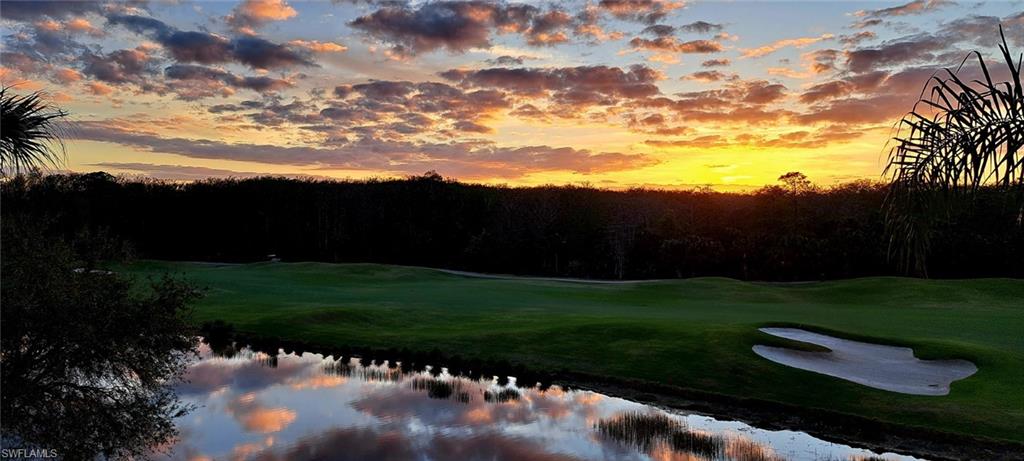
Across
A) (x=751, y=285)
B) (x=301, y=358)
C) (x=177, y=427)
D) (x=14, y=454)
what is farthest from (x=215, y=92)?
(x=751, y=285)

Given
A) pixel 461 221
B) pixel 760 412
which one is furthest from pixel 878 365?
pixel 461 221

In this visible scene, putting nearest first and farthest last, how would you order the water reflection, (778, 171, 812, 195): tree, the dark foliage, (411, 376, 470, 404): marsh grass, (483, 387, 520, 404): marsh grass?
the dark foliage → the water reflection → (483, 387, 520, 404): marsh grass → (411, 376, 470, 404): marsh grass → (778, 171, 812, 195): tree

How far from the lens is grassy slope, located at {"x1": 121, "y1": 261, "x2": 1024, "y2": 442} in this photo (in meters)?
14.3

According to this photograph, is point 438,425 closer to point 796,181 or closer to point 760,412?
point 760,412

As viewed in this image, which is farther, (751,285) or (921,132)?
(751,285)

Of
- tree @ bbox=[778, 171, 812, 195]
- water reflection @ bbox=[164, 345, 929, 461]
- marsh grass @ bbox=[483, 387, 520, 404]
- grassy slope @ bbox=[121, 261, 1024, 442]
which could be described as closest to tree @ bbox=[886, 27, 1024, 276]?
water reflection @ bbox=[164, 345, 929, 461]

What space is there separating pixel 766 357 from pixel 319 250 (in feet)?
180

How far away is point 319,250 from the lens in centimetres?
6606

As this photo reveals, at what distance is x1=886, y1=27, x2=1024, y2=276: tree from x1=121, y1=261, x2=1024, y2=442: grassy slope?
5.39 meters

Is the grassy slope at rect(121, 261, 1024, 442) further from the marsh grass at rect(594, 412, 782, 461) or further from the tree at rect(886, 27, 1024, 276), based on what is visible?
the tree at rect(886, 27, 1024, 276)

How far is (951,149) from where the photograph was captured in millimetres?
7844

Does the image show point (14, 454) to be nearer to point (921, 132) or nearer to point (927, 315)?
point (921, 132)

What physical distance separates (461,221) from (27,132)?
5642cm

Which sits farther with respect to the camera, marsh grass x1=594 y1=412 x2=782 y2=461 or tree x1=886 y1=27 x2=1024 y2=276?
marsh grass x1=594 y1=412 x2=782 y2=461
